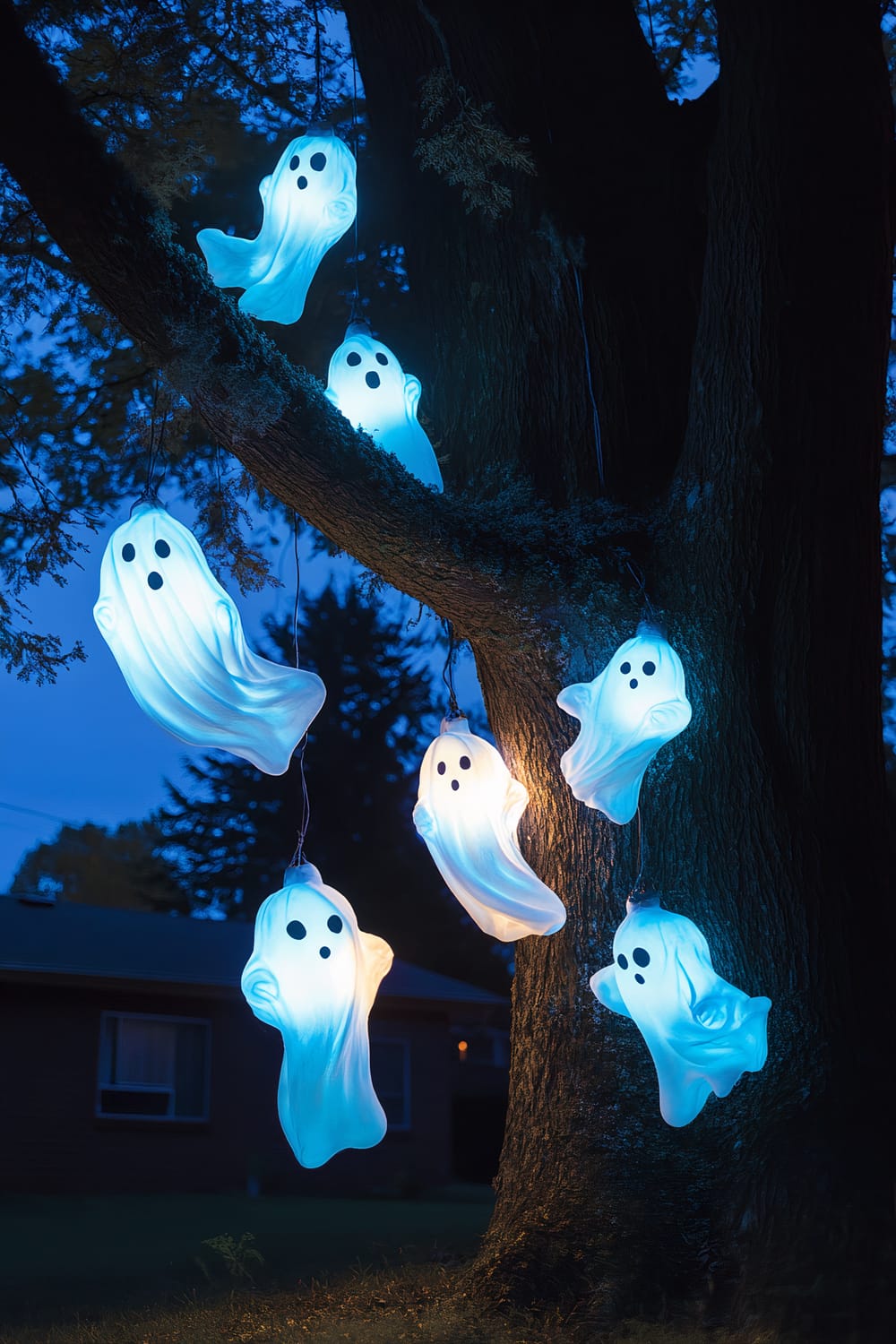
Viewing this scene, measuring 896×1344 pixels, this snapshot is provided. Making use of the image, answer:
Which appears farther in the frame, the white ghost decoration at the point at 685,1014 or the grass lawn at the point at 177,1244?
the grass lawn at the point at 177,1244

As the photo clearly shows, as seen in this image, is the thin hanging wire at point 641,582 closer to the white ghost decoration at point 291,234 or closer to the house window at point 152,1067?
the white ghost decoration at point 291,234

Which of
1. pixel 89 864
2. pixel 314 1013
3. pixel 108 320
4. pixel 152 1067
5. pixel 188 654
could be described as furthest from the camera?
pixel 89 864

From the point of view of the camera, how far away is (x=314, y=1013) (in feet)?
12.7

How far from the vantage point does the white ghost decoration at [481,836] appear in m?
4.20

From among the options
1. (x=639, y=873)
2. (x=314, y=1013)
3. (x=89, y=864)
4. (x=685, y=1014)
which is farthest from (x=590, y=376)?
(x=89, y=864)

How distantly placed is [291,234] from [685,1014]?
9.87 ft

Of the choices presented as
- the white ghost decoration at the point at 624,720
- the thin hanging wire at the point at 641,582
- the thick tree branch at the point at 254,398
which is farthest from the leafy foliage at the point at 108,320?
the white ghost decoration at the point at 624,720

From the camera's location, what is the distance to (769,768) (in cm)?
497

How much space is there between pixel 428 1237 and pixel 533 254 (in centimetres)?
821

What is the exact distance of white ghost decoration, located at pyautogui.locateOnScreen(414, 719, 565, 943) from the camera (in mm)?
4199

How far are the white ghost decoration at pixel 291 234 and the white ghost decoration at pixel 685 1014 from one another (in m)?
2.51

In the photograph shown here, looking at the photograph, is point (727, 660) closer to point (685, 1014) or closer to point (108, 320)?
point (685, 1014)

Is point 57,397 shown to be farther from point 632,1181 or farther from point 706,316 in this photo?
point 632,1181

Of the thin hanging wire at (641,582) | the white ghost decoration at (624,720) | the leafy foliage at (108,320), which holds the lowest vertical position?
the white ghost decoration at (624,720)
